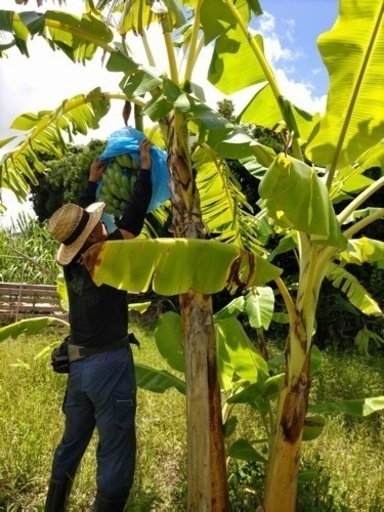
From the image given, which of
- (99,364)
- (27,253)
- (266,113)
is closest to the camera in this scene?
(99,364)

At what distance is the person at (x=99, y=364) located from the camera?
232 cm

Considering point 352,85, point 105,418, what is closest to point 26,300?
point 105,418

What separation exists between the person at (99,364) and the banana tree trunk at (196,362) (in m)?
0.15

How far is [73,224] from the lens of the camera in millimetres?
2299

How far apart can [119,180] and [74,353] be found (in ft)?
2.93

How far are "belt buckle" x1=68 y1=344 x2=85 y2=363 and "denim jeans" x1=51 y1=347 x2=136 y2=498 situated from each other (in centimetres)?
2

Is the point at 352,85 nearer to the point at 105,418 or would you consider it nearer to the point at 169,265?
the point at 169,265

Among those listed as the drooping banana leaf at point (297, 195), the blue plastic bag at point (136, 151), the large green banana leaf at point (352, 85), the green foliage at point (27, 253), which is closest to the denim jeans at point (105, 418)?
the blue plastic bag at point (136, 151)

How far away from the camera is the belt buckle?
8.20 feet

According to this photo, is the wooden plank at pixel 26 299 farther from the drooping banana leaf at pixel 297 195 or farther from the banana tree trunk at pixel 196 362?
the drooping banana leaf at pixel 297 195

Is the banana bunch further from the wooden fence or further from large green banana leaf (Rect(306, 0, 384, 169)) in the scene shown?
the wooden fence

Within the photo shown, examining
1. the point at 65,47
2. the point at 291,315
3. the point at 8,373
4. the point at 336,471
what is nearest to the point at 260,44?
the point at 65,47

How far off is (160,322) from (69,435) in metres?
0.87

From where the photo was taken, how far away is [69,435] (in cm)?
257
